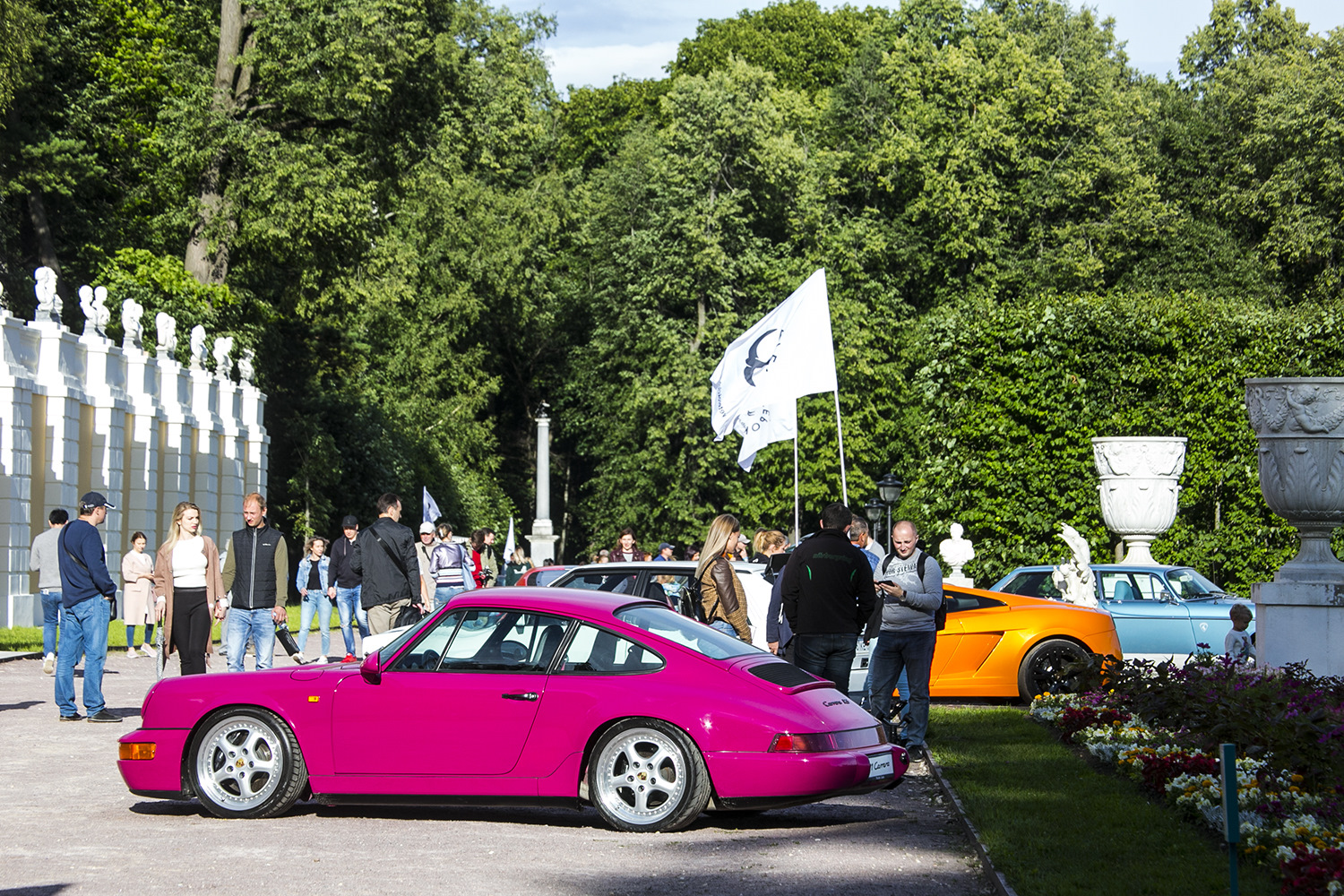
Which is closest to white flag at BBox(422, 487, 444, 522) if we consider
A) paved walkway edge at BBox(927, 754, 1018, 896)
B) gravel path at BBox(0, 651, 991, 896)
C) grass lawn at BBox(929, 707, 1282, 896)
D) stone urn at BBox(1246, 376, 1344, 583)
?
stone urn at BBox(1246, 376, 1344, 583)

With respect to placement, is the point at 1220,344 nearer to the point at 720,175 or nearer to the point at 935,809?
the point at 720,175

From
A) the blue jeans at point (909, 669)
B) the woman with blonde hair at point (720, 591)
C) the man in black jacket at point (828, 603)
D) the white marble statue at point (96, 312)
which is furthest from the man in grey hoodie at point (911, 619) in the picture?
the white marble statue at point (96, 312)

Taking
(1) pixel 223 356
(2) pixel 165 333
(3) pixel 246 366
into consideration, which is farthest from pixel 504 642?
(3) pixel 246 366

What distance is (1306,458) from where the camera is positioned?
13.5 m

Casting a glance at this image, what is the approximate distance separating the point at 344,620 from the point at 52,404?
1289 cm

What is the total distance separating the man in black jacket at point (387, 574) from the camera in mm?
14258

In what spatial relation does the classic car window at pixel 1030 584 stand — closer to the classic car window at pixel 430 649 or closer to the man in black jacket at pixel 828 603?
the man in black jacket at pixel 828 603

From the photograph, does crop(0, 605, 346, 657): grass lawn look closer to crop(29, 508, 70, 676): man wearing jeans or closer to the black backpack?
crop(29, 508, 70, 676): man wearing jeans

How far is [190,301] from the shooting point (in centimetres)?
3938

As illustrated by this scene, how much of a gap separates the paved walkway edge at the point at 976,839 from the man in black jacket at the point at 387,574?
5141 millimetres

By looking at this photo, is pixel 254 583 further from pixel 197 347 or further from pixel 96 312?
pixel 197 347

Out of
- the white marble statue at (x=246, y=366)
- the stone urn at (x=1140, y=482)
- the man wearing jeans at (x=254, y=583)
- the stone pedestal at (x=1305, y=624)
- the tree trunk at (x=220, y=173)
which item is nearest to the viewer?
the stone pedestal at (x=1305, y=624)

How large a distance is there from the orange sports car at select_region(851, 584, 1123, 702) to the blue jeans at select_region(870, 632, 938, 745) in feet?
13.0

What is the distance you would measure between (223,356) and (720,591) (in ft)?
99.9
